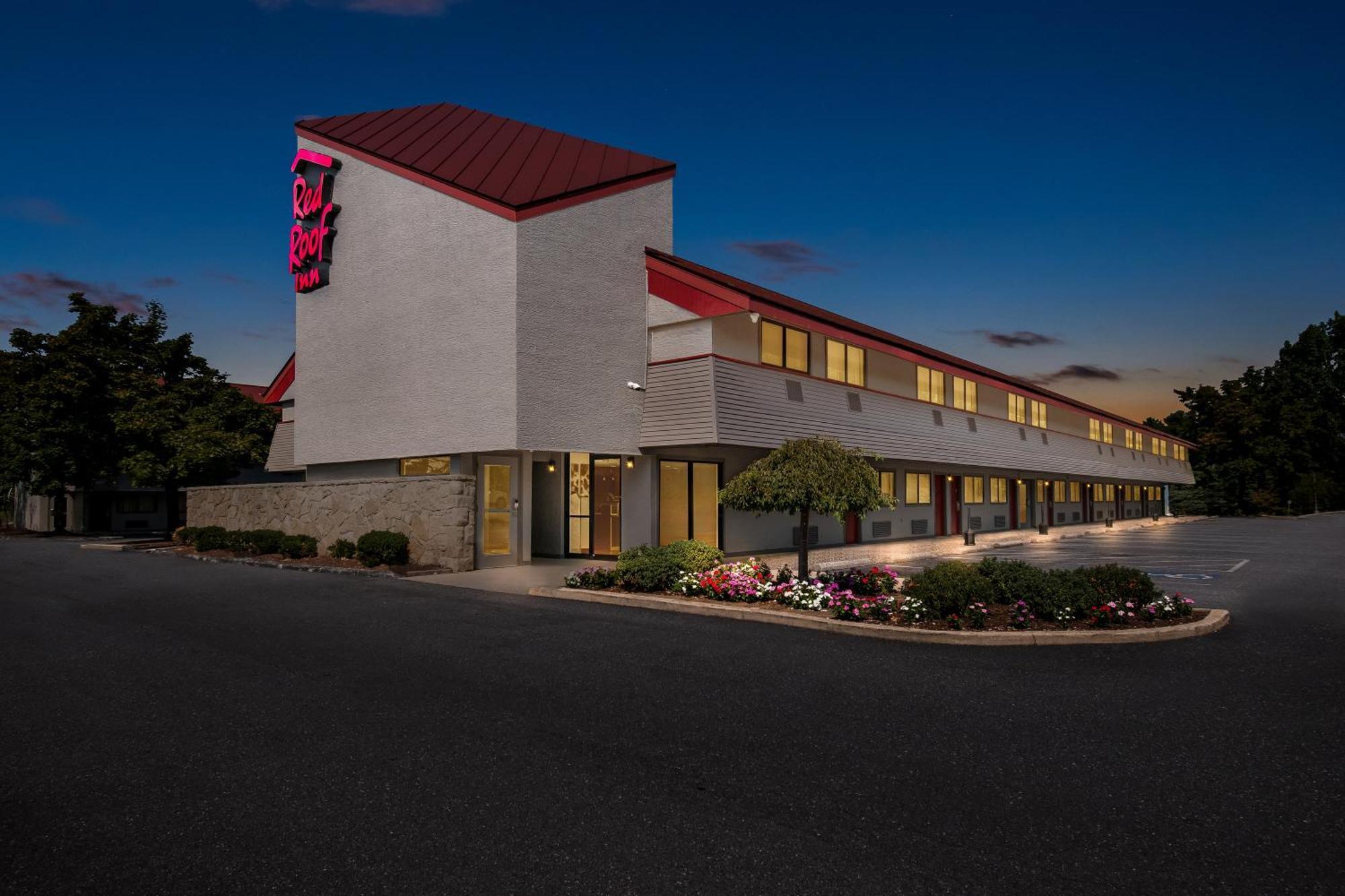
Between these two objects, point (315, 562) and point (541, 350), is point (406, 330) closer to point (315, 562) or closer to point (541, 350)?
point (541, 350)

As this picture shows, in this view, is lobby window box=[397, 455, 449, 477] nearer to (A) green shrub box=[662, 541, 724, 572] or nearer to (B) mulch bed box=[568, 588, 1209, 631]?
(A) green shrub box=[662, 541, 724, 572]

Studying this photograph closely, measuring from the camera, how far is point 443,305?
21750 millimetres

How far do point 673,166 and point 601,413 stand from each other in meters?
8.96

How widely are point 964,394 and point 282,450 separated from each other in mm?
30029

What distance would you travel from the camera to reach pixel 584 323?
2159cm

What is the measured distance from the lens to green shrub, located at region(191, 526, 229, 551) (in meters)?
25.3

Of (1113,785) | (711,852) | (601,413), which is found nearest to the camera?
(711,852)

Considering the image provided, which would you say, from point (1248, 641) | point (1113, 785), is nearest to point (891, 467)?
point (1248, 641)

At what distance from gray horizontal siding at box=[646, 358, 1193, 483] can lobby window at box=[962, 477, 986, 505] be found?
1.97 metres

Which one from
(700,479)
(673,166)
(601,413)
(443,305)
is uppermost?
(673,166)

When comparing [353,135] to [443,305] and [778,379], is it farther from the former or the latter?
[778,379]

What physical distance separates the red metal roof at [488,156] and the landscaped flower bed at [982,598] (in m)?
12.6

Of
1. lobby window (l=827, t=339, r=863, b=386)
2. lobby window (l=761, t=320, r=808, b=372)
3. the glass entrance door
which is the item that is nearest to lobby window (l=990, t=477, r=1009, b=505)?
lobby window (l=827, t=339, r=863, b=386)

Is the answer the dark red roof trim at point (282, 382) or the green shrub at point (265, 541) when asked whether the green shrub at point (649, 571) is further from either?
the dark red roof trim at point (282, 382)
